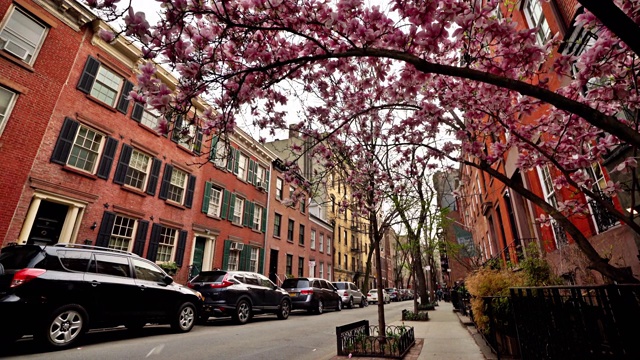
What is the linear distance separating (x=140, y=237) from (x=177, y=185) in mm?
3511

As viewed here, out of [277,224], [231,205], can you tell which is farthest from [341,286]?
[231,205]

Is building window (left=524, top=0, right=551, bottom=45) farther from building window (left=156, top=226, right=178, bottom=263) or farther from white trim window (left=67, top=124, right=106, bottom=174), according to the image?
building window (left=156, top=226, right=178, bottom=263)

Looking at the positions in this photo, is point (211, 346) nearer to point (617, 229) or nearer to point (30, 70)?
point (617, 229)

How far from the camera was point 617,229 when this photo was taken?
5949 millimetres

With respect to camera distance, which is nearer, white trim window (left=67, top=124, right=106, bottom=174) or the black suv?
the black suv

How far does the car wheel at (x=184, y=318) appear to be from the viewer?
8562 mm

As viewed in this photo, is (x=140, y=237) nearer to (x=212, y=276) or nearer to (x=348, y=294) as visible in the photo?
(x=212, y=276)

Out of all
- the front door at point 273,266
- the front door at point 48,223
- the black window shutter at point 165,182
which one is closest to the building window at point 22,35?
the front door at point 48,223

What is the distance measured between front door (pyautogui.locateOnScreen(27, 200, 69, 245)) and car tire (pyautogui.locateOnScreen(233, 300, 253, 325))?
6953 millimetres

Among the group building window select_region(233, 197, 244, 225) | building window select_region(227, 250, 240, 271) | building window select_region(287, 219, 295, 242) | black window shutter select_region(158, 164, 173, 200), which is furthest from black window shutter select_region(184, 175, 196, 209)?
building window select_region(287, 219, 295, 242)

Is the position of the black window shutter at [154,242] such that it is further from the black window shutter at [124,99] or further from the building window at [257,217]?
the building window at [257,217]

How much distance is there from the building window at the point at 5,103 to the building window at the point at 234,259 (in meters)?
12.1

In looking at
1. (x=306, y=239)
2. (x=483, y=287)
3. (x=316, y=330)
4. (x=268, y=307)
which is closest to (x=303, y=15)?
(x=483, y=287)

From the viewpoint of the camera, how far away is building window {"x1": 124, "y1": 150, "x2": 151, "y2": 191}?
14.0 m
